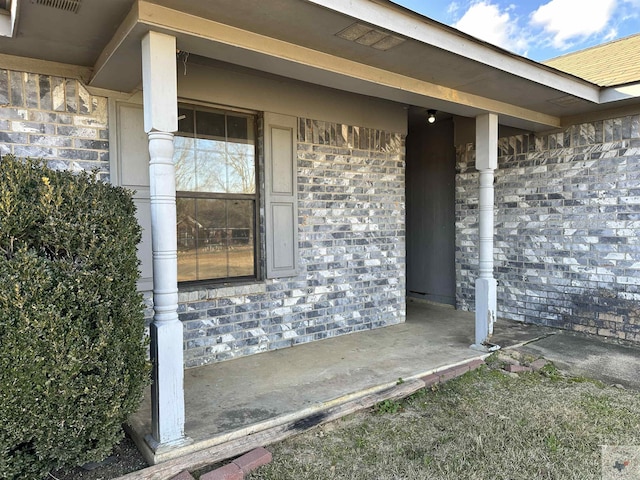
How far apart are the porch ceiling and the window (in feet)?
2.53

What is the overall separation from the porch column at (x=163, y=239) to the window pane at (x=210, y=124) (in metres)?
1.49

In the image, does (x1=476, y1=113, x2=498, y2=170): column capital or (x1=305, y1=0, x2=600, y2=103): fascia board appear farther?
(x1=476, y1=113, x2=498, y2=170): column capital

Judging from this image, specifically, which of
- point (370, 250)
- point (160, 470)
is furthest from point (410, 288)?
point (160, 470)

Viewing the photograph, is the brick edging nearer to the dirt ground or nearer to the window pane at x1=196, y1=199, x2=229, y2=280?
the dirt ground

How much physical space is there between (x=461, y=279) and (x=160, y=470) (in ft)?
17.3

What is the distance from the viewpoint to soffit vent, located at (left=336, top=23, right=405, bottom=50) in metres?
2.74

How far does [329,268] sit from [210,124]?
6.82 ft

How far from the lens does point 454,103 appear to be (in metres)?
4.05

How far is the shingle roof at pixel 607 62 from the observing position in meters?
4.68

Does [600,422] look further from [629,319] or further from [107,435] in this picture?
[107,435]

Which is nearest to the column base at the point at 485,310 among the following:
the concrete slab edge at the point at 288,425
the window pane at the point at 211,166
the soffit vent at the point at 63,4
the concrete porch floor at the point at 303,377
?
the concrete porch floor at the point at 303,377

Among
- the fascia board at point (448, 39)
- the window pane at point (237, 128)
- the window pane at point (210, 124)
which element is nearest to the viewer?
the fascia board at point (448, 39)

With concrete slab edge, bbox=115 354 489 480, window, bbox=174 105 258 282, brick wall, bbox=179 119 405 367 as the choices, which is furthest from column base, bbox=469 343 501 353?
window, bbox=174 105 258 282

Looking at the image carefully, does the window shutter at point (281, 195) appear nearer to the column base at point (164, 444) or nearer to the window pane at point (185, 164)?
the window pane at point (185, 164)
